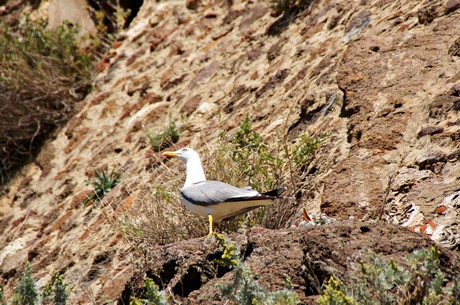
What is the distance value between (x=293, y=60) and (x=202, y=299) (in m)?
4.49

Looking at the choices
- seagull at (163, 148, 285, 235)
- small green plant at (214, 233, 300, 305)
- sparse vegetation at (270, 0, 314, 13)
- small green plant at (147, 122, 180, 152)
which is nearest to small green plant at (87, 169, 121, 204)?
small green plant at (147, 122, 180, 152)

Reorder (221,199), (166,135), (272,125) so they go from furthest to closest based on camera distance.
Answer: (166,135)
(272,125)
(221,199)

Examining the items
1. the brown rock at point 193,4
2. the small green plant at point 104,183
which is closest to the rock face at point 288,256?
the small green plant at point 104,183

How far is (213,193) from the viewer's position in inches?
197

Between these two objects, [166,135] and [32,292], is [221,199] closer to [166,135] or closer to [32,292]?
[32,292]

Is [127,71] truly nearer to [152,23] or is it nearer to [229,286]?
[152,23]

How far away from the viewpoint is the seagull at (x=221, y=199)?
4805 mm

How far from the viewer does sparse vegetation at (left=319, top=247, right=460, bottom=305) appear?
11.3ft

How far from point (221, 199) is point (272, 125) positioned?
2.30 meters

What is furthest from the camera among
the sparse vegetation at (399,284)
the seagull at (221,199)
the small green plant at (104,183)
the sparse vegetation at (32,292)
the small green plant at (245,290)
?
the small green plant at (104,183)

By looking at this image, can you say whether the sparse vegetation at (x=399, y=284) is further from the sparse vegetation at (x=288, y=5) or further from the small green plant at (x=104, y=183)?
the sparse vegetation at (x=288, y=5)

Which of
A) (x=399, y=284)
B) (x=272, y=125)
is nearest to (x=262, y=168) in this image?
(x=272, y=125)

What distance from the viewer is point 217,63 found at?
9.42m

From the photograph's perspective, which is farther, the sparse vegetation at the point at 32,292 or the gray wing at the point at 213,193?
the gray wing at the point at 213,193
